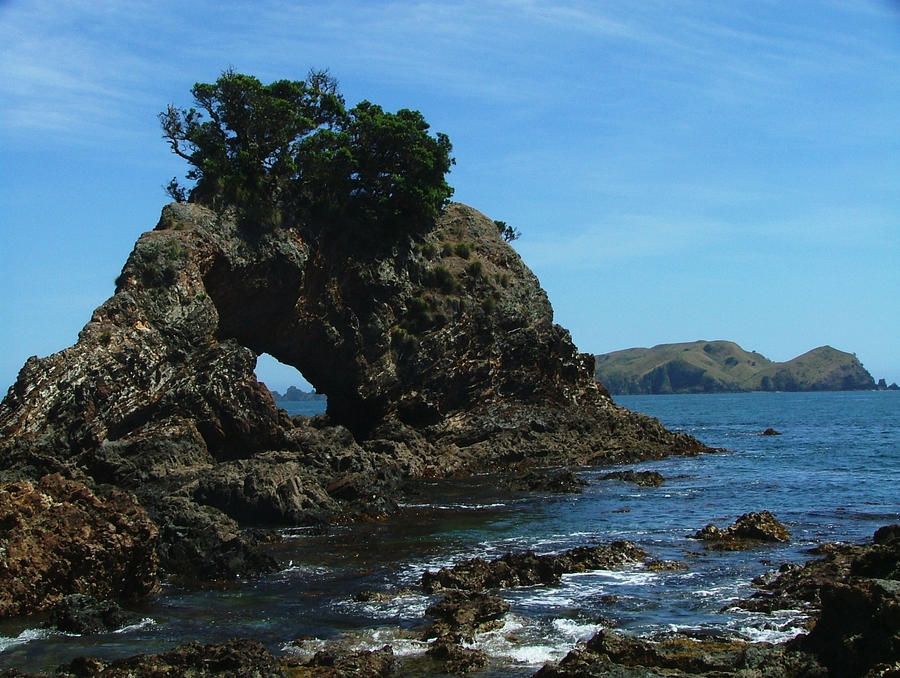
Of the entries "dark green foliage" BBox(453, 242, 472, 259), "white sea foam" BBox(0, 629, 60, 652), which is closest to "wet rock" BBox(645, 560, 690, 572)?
"white sea foam" BBox(0, 629, 60, 652)

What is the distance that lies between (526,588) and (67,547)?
35.7ft

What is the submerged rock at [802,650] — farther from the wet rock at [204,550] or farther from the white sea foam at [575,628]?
the wet rock at [204,550]

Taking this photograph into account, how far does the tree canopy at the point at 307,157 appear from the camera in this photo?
4947 cm

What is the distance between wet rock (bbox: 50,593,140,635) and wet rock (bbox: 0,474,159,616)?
834 millimetres

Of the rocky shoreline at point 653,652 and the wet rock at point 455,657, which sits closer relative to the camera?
the rocky shoreline at point 653,652

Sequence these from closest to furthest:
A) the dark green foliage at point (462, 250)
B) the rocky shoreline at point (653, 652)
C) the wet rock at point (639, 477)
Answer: the rocky shoreline at point (653, 652)
the wet rock at point (639, 477)
the dark green foliage at point (462, 250)

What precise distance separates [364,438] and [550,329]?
15771 mm

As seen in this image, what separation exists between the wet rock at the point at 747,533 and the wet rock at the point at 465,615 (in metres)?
10.4

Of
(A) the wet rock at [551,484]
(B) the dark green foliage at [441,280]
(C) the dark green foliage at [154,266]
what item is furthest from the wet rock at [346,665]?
(B) the dark green foliage at [441,280]

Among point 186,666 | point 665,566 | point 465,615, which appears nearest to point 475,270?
point 665,566

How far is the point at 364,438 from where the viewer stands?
178 feet

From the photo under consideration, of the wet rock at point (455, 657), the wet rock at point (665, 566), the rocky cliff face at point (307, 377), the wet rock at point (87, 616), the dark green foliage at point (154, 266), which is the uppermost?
the dark green foliage at point (154, 266)

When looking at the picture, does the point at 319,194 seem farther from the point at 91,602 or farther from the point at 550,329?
the point at 91,602

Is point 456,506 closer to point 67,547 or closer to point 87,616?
point 67,547
